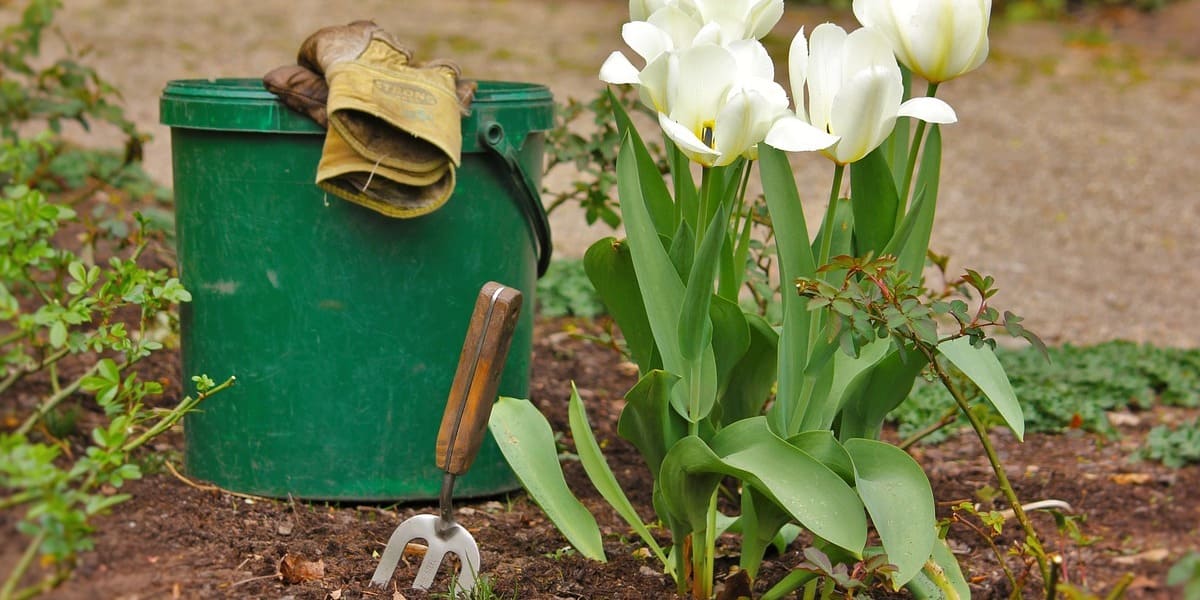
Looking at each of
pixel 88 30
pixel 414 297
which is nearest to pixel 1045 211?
pixel 414 297

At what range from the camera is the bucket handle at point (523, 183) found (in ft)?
7.47

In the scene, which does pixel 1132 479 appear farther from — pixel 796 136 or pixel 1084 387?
pixel 796 136

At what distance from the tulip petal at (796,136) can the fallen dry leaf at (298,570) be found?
3.22 ft

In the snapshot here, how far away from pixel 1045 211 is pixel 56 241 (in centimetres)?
400

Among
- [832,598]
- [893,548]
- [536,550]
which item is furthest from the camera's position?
[536,550]

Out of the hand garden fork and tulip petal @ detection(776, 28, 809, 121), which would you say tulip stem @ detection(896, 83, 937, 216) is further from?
the hand garden fork

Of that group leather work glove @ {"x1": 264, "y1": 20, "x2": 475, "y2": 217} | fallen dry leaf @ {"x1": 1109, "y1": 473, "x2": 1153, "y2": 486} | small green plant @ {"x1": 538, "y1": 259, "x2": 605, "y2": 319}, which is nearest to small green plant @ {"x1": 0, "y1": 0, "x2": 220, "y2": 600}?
leather work glove @ {"x1": 264, "y1": 20, "x2": 475, "y2": 217}

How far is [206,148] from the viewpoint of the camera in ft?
7.42

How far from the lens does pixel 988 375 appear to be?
6.01 feet

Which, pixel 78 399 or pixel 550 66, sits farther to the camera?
pixel 550 66

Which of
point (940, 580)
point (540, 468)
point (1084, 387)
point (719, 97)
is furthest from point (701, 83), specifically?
point (1084, 387)

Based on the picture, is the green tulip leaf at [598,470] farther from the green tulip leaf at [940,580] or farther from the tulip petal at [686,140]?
the tulip petal at [686,140]

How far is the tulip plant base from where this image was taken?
5.90ft

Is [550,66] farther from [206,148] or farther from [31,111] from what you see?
[206,148]
